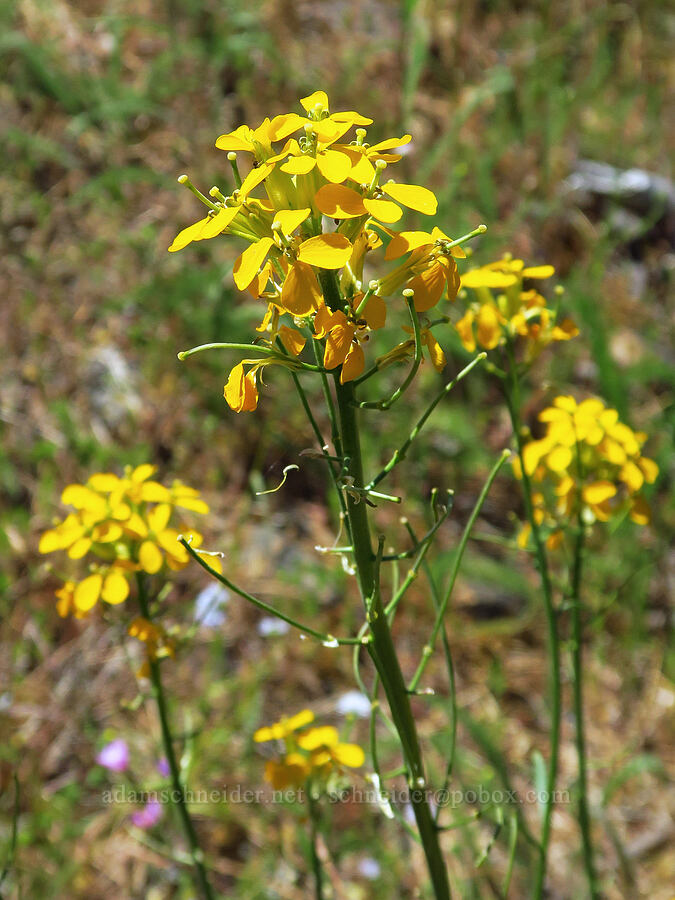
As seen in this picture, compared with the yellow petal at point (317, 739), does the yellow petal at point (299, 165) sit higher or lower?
higher

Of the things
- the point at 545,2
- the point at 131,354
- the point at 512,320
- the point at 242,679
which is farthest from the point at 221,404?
the point at 545,2

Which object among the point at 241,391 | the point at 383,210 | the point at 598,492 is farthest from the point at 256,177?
the point at 598,492

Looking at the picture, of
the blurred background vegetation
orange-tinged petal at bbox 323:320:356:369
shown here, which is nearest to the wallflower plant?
orange-tinged petal at bbox 323:320:356:369

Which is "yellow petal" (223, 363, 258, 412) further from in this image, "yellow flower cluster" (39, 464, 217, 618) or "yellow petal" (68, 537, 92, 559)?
"yellow petal" (68, 537, 92, 559)

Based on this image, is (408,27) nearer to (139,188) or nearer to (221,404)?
(139,188)

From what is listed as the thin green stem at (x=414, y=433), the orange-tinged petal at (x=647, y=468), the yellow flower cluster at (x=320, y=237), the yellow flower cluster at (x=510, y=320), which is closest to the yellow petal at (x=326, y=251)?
the yellow flower cluster at (x=320, y=237)

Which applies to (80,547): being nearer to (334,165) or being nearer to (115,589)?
(115,589)

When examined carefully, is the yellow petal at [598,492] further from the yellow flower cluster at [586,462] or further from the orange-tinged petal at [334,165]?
the orange-tinged petal at [334,165]
